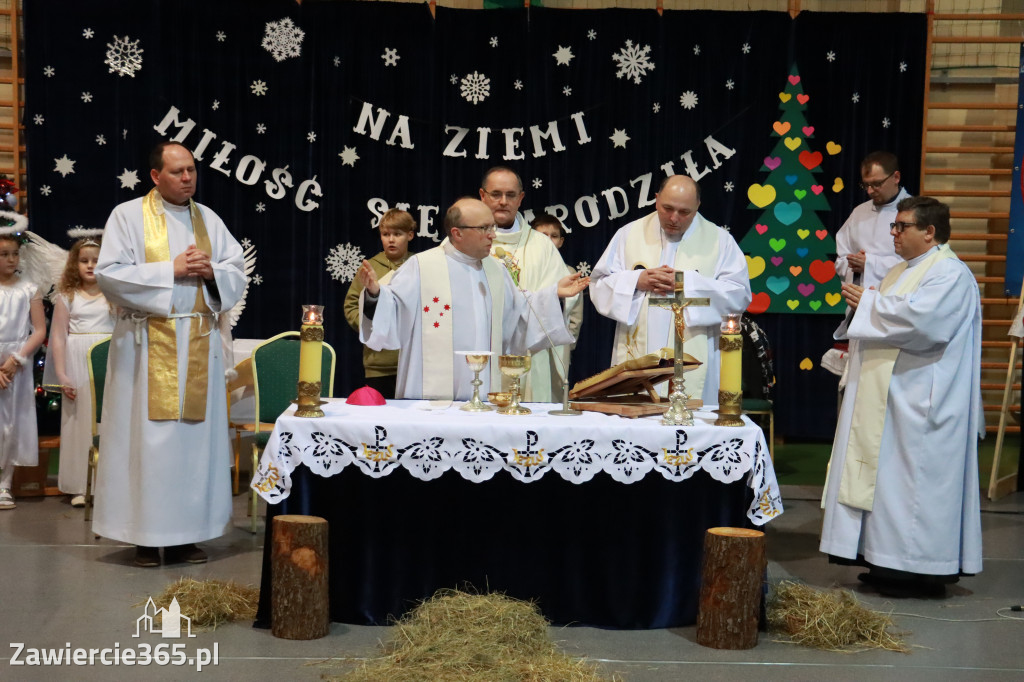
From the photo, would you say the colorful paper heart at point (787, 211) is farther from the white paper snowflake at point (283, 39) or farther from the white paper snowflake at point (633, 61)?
the white paper snowflake at point (283, 39)

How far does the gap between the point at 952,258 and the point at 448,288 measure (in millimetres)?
2012

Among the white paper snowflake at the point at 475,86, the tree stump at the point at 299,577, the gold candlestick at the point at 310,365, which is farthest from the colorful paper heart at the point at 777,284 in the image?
the tree stump at the point at 299,577

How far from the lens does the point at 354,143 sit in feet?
27.3

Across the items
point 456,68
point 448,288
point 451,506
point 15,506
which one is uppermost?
point 456,68

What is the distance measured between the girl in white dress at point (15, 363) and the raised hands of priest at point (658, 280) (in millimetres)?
3463

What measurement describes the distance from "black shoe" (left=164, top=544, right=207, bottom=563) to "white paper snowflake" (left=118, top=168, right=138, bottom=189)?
12.7ft

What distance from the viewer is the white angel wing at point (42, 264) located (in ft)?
22.2

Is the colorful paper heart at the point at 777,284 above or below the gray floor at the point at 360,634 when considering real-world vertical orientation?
above

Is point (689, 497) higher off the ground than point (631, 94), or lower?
lower

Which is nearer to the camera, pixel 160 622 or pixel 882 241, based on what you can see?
pixel 160 622

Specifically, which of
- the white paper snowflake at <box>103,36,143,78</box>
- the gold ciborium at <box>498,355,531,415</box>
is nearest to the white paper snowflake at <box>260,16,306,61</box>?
the white paper snowflake at <box>103,36,143,78</box>

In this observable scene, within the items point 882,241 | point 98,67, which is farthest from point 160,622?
point 98,67

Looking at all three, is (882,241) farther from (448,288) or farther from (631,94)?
(448,288)

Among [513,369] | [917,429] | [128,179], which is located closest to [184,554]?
[513,369]
